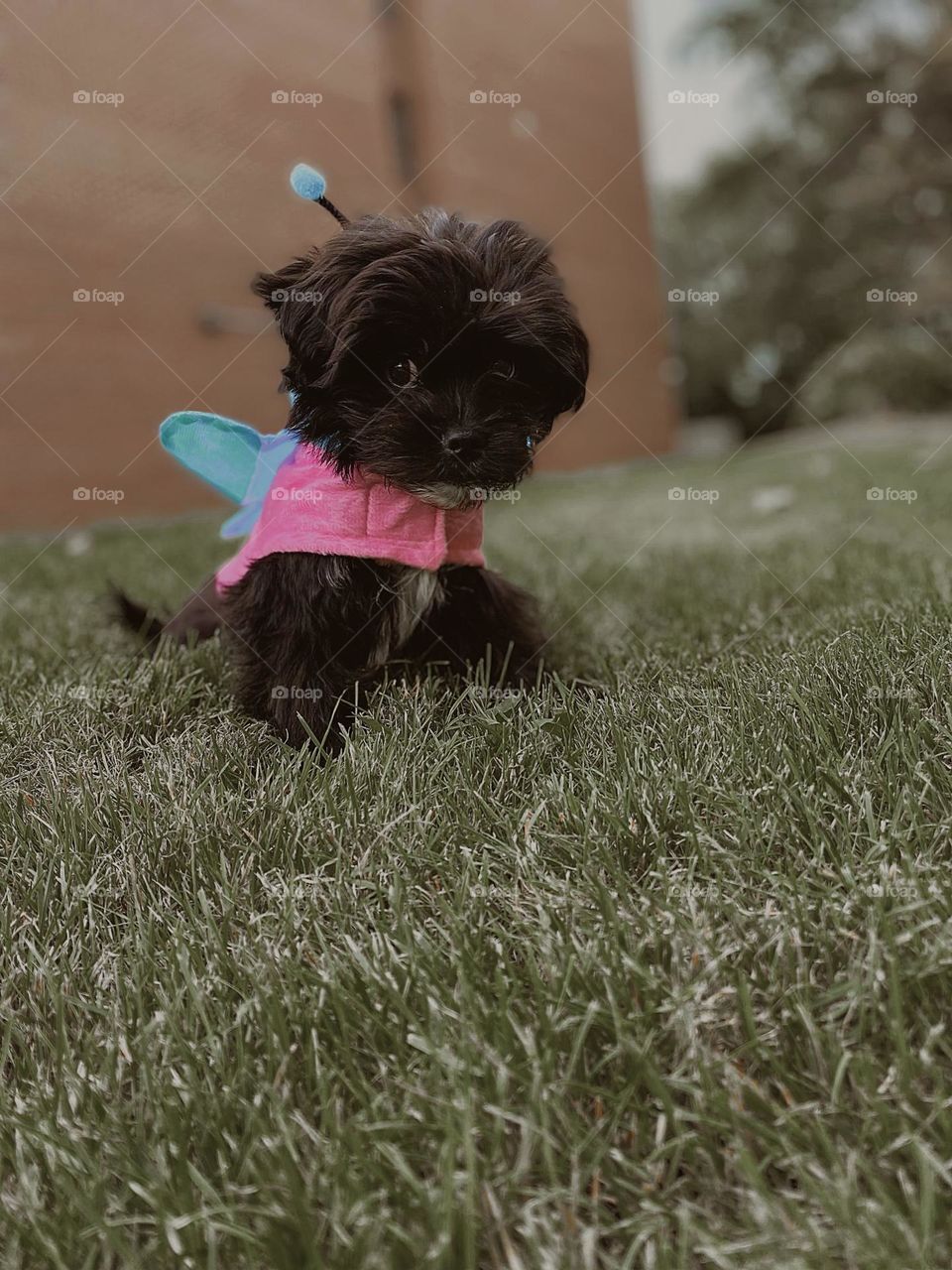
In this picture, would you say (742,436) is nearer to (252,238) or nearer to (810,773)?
(252,238)

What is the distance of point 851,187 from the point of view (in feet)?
54.6

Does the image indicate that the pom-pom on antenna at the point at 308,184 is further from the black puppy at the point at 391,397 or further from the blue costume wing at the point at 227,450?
the blue costume wing at the point at 227,450

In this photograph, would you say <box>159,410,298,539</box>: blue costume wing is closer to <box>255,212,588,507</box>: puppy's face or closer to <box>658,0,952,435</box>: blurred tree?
<box>255,212,588,507</box>: puppy's face

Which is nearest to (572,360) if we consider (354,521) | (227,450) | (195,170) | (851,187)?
(354,521)

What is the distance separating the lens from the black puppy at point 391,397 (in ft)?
7.30

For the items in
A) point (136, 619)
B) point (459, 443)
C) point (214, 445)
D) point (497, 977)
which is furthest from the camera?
point (136, 619)

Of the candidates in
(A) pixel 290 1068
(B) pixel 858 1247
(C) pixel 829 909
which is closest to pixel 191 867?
(A) pixel 290 1068

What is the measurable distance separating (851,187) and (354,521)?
56.6 ft

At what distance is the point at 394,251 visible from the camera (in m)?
2.24

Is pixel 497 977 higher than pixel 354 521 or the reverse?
the reverse

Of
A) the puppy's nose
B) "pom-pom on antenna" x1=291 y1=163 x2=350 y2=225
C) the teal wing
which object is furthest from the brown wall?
the puppy's nose

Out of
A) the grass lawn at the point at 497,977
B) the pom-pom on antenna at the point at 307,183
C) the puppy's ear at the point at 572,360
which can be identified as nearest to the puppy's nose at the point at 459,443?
the puppy's ear at the point at 572,360

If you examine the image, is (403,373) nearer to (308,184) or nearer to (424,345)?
(424,345)

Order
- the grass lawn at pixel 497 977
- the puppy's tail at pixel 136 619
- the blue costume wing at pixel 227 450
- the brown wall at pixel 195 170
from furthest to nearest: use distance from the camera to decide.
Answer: the brown wall at pixel 195 170
the puppy's tail at pixel 136 619
the blue costume wing at pixel 227 450
the grass lawn at pixel 497 977
